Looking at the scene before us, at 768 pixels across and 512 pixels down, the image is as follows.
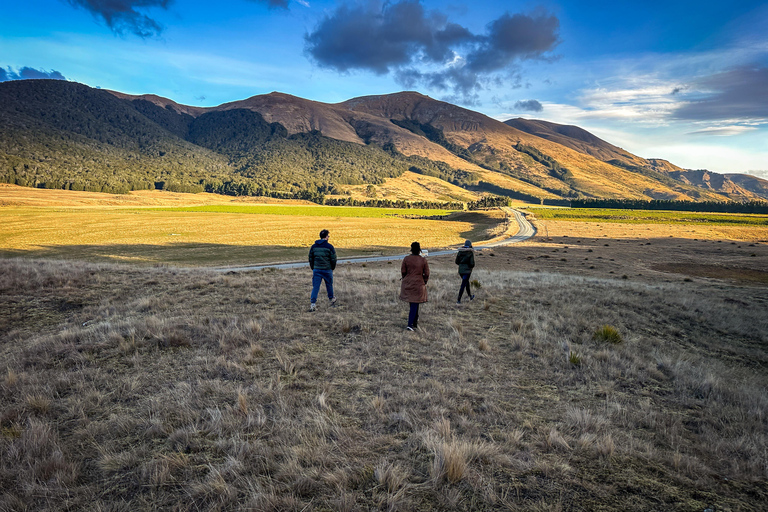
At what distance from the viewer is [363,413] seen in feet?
17.2

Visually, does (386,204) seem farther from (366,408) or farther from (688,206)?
(366,408)

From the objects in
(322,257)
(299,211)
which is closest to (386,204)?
(299,211)

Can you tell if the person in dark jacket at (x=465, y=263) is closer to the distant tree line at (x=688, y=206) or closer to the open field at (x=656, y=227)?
the open field at (x=656, y=227)

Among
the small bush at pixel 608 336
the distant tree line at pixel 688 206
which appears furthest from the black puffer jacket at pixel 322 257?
Result: the distant tree line at pixel 688 206

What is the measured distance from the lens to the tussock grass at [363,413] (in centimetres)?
364

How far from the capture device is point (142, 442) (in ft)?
14.5

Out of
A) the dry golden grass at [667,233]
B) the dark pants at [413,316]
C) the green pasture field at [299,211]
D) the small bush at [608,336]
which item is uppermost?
the green pasture field at [299,211]

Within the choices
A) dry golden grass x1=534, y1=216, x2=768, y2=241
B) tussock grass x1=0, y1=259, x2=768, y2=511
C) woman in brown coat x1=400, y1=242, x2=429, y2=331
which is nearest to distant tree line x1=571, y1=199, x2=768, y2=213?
dry golden grass x1=534, y1=216, x2=768, y2=241

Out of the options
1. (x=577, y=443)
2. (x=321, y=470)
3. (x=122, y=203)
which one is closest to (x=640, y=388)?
(x=577, y=443)

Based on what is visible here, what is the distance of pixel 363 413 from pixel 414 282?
4895 millimetres

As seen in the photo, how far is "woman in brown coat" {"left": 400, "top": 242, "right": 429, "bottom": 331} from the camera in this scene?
9680 mm

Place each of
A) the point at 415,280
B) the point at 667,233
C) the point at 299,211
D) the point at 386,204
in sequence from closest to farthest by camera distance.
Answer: the point at 415,280 < the point at 667,233 < the point at 299,211 < the point at 386,204

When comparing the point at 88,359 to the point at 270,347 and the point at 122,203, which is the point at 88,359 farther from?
the point at 122,203

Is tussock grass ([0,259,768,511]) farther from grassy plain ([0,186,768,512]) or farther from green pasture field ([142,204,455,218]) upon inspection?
green pasture field ([142,204,455,218])
